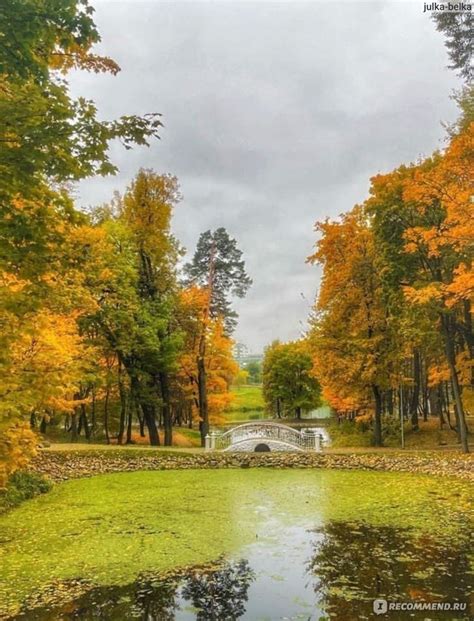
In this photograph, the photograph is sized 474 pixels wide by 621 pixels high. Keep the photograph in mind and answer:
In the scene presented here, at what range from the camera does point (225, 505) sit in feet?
34.1

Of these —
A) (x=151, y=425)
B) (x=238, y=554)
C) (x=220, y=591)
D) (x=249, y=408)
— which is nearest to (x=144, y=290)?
(x=151, y=425)

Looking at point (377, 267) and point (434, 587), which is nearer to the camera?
point (434, 587)

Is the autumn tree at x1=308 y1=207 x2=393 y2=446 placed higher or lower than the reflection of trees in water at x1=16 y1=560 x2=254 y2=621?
higher

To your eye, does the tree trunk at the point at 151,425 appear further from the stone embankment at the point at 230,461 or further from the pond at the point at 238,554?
the pond at the point at 238,554

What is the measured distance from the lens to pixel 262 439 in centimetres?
2131

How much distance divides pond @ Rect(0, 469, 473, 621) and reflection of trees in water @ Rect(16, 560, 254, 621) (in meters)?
0.01

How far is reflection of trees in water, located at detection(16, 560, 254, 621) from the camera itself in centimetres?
522

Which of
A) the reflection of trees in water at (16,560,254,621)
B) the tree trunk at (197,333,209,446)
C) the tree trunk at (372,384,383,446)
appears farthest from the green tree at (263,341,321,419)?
the reflection of trees in water at (16,560,254,621)

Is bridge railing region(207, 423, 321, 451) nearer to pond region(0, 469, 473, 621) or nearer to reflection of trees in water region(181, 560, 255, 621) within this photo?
pond region(0, 469, 473, 621)

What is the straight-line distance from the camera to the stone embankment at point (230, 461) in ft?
47.9

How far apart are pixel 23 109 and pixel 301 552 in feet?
22.4

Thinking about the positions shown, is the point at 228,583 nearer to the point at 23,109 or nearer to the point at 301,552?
the point at 301,552

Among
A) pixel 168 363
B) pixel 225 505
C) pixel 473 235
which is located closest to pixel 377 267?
pixel 473 235

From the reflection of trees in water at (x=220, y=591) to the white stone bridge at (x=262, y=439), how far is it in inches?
558
